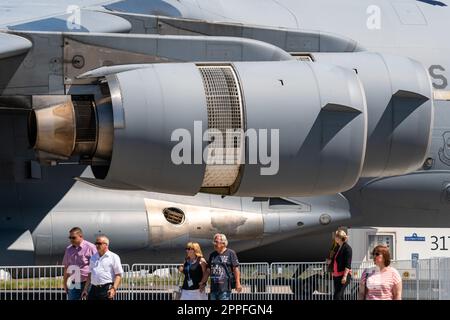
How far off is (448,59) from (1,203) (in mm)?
7619

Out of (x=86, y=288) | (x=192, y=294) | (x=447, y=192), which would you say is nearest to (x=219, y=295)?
(x=192, y=294)

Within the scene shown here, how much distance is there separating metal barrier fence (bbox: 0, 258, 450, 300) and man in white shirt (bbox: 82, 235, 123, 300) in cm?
311

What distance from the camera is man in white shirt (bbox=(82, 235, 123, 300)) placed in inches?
539

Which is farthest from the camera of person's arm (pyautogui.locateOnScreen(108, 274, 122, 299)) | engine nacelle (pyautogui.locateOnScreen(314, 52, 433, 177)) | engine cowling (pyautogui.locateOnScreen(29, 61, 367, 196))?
person's arm (pyautogui.locateOnScreen(108, 274, 122, 299))

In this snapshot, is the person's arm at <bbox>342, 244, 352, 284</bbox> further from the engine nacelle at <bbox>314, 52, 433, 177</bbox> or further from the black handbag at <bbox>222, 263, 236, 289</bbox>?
the engine nacelle at <bbox>314, 52, 433, 177</bbox>

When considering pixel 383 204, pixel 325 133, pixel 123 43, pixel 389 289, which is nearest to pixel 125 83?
pixel 123 43

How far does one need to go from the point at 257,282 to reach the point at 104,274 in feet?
17.7

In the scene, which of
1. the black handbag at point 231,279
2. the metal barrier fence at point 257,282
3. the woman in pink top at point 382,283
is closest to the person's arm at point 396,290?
the woman in pink top at point 382,283

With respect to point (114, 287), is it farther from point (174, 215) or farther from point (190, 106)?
point (174, 215)

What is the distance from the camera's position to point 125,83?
12758mm

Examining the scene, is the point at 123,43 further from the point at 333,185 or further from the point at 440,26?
the point at 440,26

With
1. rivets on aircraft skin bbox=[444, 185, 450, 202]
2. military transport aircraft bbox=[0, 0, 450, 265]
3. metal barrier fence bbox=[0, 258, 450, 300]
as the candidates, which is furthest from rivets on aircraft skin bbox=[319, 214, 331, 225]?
military transport aircraft bbox=[0, 0, 450, 265]

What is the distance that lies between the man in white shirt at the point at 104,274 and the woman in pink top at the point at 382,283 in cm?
326

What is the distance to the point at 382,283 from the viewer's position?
1181 centimetres
